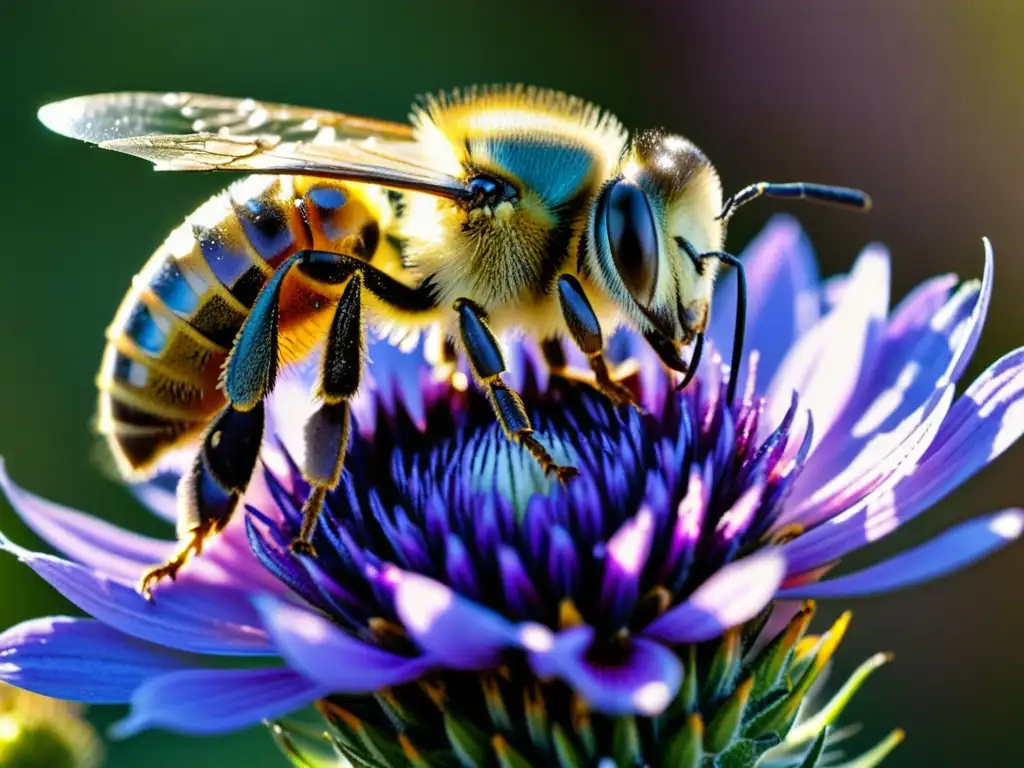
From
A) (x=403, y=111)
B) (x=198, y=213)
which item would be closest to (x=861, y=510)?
(x=198, y=213)

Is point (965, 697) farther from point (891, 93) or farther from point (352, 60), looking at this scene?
point (352, 60)

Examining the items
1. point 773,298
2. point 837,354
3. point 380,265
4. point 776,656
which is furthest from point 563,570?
point 773,298

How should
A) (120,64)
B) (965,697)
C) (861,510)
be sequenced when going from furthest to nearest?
(120,64) → (965,697) → (861,510)

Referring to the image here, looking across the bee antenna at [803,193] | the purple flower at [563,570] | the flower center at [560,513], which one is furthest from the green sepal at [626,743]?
the bee antenna at [803,193]

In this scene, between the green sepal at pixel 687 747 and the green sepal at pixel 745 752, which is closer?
the green sepal at pixel 687 747

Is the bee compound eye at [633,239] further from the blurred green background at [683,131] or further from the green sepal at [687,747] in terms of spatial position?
the blurred green background at [683,131]

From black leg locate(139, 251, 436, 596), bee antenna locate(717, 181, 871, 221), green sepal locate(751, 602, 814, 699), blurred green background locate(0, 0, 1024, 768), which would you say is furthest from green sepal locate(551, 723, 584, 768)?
blurred green background locate(0, 0, 1024, 768)

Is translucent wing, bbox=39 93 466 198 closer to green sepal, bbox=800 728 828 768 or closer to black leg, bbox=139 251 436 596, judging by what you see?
black leg, bbox=139 251 436 596

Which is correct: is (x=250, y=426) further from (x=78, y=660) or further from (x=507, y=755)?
(x=507, y=755)
